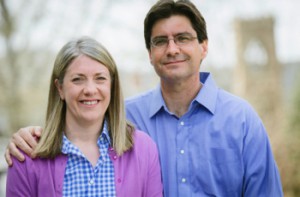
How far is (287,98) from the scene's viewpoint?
8492 millimetres

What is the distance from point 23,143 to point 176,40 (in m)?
1.12

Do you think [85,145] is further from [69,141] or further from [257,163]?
[257,163]

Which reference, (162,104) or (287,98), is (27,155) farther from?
(287,98)

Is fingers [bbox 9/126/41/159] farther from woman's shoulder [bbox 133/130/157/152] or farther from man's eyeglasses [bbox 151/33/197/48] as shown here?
man's eyeglasses [bbox 151/33/197/48]

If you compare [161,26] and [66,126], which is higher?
[161,26]

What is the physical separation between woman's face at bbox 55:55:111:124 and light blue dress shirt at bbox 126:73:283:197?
21.2 inches

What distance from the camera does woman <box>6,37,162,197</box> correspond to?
2.40 m

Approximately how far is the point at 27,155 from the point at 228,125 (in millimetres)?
1200

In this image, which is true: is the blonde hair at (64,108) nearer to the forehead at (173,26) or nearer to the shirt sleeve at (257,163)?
the forehead at (173,26)

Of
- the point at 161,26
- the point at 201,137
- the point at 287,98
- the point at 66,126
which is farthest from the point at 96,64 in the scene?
the point at 287,98

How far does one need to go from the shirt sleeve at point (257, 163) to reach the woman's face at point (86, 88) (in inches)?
35.8

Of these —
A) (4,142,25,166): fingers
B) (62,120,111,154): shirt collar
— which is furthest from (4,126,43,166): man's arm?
(62,120,111,154): shirt collar

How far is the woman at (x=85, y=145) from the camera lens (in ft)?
7.88

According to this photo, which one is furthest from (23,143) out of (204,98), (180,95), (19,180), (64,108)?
(204,98)
